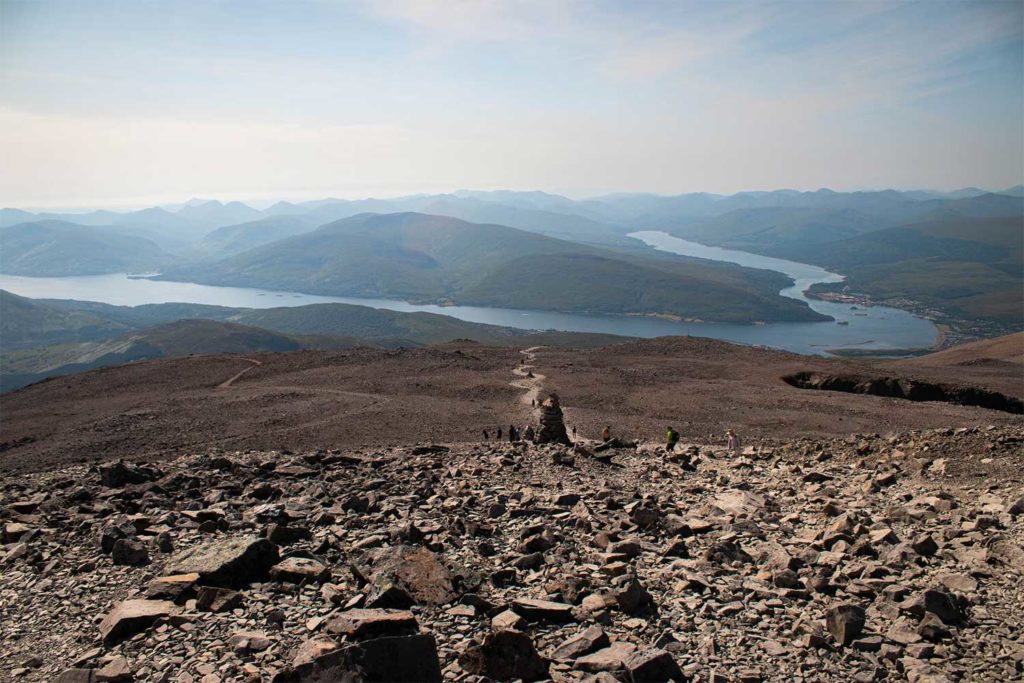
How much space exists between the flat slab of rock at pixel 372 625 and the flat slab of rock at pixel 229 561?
2.64 meters

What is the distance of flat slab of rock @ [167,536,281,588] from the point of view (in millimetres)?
9627

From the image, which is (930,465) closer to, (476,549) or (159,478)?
(476,549)

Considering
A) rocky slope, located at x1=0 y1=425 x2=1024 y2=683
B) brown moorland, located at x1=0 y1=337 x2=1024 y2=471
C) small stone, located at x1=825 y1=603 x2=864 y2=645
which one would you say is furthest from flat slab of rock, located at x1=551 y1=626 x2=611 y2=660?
brown moorland, located at x1=0 y1=337 x2=1024 y2=471

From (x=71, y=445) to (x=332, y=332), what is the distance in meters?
A: 155

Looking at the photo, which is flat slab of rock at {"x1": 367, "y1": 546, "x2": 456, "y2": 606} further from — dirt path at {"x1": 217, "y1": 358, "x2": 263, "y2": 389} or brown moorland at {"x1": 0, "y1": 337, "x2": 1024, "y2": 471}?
dirt path at {"x1": 217, "y1": 358, "x2": 263, "y2": 389}

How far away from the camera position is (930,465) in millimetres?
16547

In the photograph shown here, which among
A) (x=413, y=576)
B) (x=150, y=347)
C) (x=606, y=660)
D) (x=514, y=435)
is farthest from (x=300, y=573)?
(x=150, y=347)

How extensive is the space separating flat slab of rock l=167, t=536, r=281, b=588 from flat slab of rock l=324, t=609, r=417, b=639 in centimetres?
264

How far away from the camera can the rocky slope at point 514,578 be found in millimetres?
7805

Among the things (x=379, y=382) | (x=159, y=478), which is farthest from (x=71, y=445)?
(x=379, y=382)

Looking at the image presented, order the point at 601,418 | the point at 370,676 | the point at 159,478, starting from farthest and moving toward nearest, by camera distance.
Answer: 1. the point at 601,418
2. the point at 159,478
3. the point at 370,676

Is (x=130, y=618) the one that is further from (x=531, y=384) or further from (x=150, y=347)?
(x=150, y=347)

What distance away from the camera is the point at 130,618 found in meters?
8.35

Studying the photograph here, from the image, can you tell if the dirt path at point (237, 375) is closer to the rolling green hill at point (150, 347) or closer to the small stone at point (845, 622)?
the small stone at point (845, 622)
